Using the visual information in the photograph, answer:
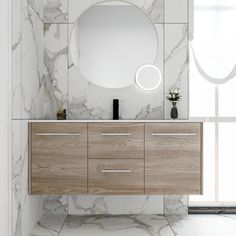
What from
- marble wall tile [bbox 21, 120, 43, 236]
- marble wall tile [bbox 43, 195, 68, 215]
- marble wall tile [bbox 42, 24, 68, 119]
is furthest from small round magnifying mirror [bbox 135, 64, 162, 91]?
marble wall tile [bbox 43, 195, 68, 215]

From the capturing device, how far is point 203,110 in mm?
3814

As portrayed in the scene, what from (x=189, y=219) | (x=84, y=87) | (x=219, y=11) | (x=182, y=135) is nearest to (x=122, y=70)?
(x=84, y=87)

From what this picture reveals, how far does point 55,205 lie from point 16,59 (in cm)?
144

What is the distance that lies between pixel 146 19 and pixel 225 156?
1399 millimetres

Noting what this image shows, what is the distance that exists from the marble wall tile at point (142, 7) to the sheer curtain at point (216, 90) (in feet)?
1.24

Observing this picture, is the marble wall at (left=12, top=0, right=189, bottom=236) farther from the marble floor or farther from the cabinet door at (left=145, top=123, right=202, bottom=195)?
the cabinet door at (left=145, top=123, right=202, bottom=195)

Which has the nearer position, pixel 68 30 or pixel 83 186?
pixel 83 186

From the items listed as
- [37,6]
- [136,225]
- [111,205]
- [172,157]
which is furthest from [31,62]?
[136,225]

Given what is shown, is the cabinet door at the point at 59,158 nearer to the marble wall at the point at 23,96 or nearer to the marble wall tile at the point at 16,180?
the marble wall at the point at 23,96

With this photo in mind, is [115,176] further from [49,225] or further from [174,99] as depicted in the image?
[174,99]

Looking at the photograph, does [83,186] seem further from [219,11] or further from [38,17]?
[219,11]

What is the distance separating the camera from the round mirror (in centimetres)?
359

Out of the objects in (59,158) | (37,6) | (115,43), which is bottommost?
(59,158)

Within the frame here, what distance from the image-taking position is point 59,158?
317 cm
